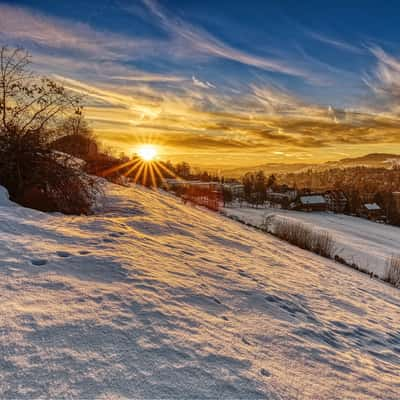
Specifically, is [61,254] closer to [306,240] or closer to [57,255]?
[57,255]

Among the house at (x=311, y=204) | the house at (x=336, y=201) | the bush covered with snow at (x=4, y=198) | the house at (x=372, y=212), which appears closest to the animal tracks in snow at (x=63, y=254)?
the bush covered with snow at (x=4, y=198)

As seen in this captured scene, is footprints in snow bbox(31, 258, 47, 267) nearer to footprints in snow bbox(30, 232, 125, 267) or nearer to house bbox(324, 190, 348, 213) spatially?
footprints in snow bbox(30, 232, 125, 267)

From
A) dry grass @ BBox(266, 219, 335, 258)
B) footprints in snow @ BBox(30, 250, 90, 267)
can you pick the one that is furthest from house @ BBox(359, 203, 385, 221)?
footprints in snow @ BBox(30, 250, 90, 267)

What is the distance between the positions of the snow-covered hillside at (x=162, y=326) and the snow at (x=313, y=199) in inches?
2367

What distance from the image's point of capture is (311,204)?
60562mm

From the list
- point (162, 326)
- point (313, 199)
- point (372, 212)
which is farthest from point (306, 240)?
point (372, 212)

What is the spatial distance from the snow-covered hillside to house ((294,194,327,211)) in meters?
59.3

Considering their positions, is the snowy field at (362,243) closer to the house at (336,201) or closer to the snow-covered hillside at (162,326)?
the snow-covered hillside at (162,326)

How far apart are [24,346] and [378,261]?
58.0 ft

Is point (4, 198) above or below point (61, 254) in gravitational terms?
above

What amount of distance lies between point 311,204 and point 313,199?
1749 mm

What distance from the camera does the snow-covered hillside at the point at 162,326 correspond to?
1728mm

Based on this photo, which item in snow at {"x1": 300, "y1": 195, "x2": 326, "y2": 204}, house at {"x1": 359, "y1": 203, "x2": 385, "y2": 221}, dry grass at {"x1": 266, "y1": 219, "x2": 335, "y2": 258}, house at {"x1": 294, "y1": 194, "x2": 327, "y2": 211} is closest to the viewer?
dry grass at {"x1": 266, "y1": 219, "x2": 335, "y2": 258}

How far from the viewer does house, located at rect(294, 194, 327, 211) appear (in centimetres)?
6031
